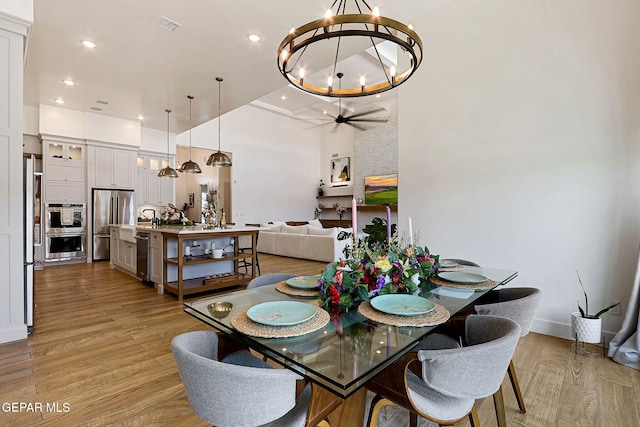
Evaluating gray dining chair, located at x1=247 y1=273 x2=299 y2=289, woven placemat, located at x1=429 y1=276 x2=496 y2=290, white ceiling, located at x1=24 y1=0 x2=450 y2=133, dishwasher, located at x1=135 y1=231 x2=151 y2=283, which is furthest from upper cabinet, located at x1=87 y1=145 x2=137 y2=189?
woven placemat, located at x1=429 y1=276 x2=496 y2=290

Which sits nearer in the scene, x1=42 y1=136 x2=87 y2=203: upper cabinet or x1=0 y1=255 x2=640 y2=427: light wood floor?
x1=0 y1=255 x2=640 y2=427: light wood floor

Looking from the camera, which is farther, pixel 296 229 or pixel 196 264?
pixel 296 229

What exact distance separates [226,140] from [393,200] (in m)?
5.54

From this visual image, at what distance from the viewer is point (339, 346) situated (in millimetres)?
1049

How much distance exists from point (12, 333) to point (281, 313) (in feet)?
9.60

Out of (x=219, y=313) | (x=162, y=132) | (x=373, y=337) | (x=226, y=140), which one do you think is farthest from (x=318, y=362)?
(x=226, y=140)

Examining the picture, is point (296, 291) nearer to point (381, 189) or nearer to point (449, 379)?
point (449, 379)

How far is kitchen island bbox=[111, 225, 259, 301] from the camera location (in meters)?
3.98

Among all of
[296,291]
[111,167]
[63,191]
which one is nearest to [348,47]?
[296,291]

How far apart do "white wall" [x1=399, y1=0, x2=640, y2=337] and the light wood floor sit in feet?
2.46

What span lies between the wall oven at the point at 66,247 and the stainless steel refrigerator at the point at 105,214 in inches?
9.3

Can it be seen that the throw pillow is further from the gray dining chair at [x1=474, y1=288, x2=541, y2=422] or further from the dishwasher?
the gray dining chair at [x1=474, y1=288, x2=541, y2=422]

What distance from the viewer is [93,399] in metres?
1.84

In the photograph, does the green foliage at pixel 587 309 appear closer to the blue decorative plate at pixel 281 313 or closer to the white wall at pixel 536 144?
the white wall at pixel 536 144
